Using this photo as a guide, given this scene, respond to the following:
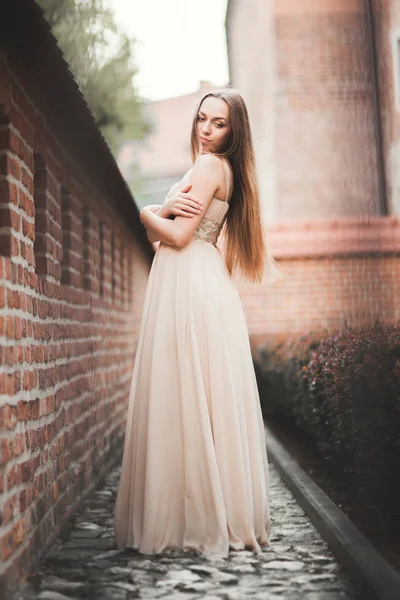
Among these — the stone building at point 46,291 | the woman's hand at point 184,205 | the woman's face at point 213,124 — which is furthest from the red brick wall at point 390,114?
the woman's hand at point 184,205

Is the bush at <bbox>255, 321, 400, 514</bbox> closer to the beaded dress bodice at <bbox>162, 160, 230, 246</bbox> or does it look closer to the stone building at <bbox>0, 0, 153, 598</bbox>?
the beaded dress bodice at <bbox>162, 160, 230, 246</bbox>

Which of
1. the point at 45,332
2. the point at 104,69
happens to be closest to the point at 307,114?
the point at 104,69

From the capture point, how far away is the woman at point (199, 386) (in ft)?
13.0

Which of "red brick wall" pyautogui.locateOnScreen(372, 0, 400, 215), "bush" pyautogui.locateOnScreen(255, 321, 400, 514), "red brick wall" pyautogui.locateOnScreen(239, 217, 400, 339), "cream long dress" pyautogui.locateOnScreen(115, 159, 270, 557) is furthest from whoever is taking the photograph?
"red brick wall" pyautogui.locateOnScreen(239, 217, 400, 339)

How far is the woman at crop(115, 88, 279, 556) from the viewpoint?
13.0ft

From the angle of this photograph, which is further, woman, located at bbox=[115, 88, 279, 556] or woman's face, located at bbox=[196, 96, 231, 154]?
woman's face, located at bbox=[196, 96, 231, 154]

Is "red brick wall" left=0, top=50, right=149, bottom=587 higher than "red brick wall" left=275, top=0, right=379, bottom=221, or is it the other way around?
"red brick wall" left=275, top=0, right=379, bottom=221

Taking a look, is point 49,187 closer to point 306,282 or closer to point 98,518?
point 98,518

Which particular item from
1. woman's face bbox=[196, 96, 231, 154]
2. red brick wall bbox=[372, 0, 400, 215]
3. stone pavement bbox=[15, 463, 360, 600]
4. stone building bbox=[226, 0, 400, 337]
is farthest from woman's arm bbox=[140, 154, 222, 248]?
stone building bbox=[226, 0, 400, 337]

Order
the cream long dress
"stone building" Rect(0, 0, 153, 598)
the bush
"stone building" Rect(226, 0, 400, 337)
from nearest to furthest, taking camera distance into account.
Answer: "stone building" Rect(0, 0, 153, 598) < the cream long dress < the bush < "stone building" Rect(226, 0, 400, 337)

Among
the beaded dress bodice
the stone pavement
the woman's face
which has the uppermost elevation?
the woman's face

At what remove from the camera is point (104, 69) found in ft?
80.8

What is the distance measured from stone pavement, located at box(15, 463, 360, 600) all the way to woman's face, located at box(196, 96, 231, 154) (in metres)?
2.11

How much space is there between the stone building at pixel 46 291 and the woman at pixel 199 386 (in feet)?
1.77
